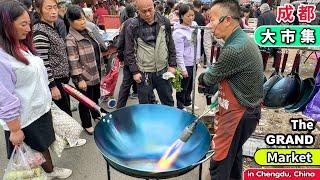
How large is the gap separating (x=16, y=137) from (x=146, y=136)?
33.4 inches

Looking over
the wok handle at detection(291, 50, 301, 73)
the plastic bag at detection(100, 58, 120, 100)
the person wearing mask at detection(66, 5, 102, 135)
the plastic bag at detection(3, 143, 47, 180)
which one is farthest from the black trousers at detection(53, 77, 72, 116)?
the wok handle at detection(291, 50, 301, 73)

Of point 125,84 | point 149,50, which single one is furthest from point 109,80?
point 149,50

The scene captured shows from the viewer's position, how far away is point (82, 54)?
304 centimetres

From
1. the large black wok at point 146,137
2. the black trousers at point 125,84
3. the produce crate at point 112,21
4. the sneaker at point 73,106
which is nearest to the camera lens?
the large black wok at point 146,137

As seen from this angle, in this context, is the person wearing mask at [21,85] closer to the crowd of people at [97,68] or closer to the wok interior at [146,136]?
the crowd of people at [97,68]

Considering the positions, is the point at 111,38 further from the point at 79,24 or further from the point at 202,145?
the point at 202,145

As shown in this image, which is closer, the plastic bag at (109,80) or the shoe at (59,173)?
the shoe at (59,173)

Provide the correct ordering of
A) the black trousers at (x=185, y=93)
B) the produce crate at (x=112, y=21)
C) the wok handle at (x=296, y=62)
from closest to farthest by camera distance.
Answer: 1. the wok handle at (x=296, y=62)
2. the black trousers at (x=185, y=93)
3. the produce crate at (x=112, y=21)

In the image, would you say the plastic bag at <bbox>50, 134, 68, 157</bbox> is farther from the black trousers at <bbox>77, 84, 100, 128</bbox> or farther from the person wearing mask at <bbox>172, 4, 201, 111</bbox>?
the person wearing mask at <bbox>172, 4, 201, 111</bbox>

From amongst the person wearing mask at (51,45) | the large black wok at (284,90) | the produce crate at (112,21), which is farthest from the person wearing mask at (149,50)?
the produce crate at (112,21)

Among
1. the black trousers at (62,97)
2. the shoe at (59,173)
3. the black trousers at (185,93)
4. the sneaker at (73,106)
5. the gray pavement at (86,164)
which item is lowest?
the gray pavement at (86,164)

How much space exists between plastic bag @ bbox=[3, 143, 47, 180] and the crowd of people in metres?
0.06

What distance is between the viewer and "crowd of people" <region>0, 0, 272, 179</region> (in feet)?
6.21

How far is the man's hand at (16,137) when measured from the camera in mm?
1988
